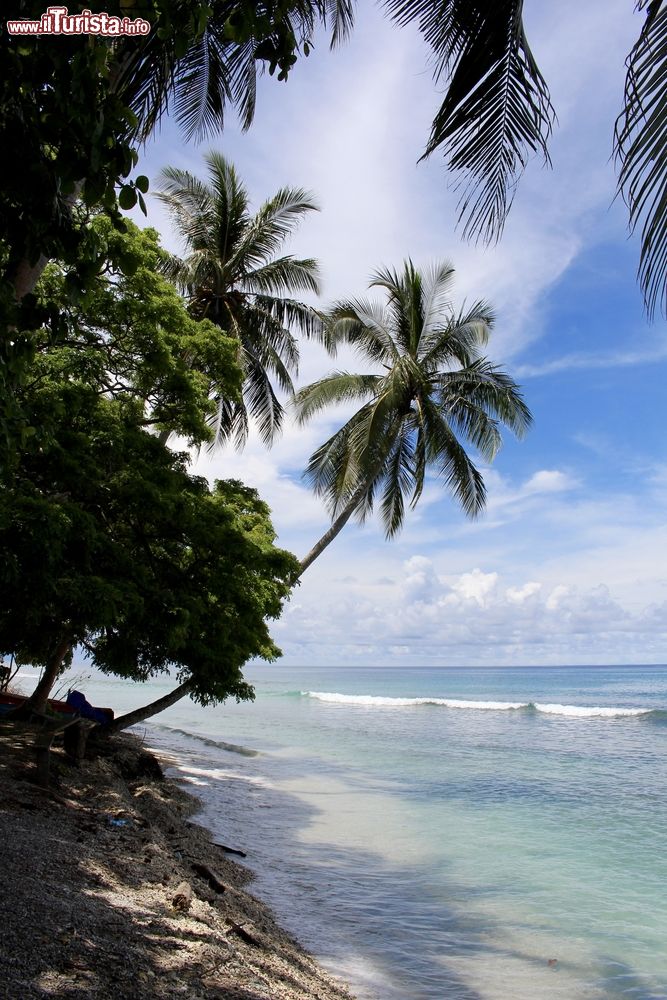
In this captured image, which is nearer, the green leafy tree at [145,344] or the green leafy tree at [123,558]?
the green leafy tree at [123,558]

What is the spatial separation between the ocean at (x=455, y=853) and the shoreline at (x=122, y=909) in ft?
2.41

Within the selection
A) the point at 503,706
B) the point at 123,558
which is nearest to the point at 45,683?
the point at 123,558

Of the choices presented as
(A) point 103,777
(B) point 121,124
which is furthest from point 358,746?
(B) point 121,124

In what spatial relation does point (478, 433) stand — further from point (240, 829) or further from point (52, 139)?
point (52, 139)

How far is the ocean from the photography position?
20.0ft

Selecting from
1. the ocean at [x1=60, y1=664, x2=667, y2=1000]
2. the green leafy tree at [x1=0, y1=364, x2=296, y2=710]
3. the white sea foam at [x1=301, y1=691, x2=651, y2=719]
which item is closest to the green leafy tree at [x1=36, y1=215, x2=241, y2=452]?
the green leafy tree at [x1=0, y1=364, x2=296, y2=710]

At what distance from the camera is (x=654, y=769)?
683 inches

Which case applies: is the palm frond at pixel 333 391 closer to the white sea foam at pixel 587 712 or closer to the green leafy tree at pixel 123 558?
the green leafy tree at pixel 123 558

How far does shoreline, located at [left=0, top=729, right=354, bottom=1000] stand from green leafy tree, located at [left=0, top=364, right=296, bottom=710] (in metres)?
1.68

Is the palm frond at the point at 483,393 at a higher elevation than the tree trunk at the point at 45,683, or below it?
higher

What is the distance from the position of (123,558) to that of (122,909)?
416cm

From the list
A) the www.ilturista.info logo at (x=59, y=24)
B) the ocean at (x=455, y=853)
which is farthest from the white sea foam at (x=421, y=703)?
the www.ilturista.info logo at (x=59, y=24)

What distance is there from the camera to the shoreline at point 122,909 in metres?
3.36

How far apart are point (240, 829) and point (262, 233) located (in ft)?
37.8
